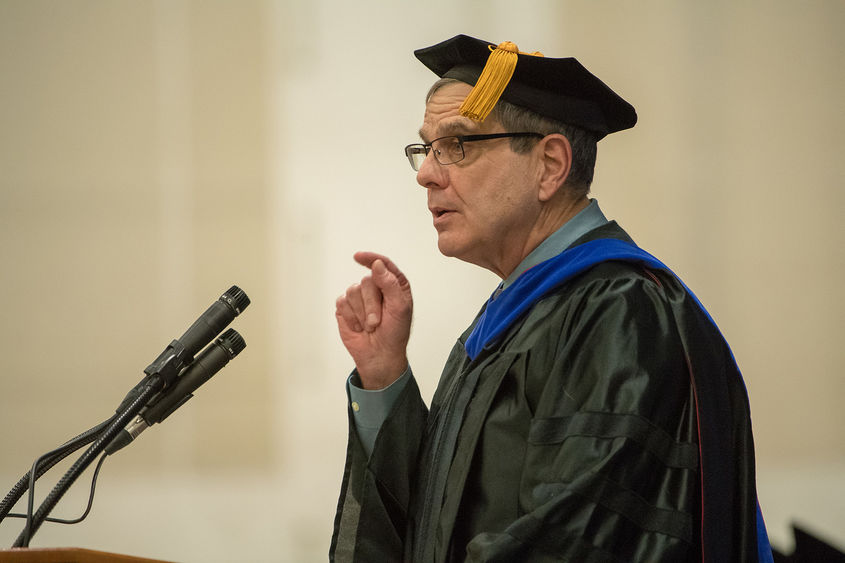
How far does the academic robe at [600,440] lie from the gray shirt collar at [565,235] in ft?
0.16

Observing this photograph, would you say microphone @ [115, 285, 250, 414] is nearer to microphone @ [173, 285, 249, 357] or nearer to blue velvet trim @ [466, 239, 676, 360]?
microphone @ [173, 285, 249, 357]

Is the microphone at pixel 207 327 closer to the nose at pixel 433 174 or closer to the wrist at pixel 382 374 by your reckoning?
the wrist at pixel 382 374

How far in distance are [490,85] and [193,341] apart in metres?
0.79

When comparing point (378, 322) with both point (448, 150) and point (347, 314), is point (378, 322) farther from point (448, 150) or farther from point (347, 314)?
point (448, 150)

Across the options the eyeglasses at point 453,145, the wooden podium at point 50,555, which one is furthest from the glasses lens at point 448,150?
the wooden podium at point 50,555

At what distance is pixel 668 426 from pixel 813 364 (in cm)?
246

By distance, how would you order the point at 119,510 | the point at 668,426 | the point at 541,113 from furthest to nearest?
1. the point at 119,510
2. the point at 541,113
3. the point at 668,426

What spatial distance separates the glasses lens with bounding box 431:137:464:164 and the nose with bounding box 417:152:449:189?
0.01 metres

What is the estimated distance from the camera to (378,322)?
174 centimetres

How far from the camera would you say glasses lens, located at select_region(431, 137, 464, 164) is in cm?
174

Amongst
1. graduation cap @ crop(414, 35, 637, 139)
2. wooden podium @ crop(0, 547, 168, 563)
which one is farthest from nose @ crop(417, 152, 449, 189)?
wooden podium @ crop(0, 547, 168, 563)

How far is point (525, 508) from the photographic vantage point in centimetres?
133

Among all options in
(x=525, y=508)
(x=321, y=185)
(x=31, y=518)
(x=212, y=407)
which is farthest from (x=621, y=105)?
(x=212, y=407)

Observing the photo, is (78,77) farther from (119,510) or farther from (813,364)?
(813,364)
